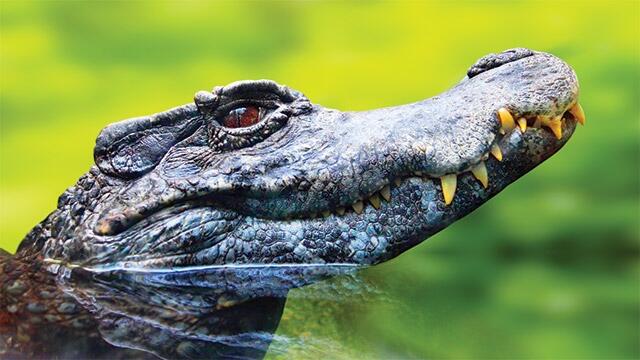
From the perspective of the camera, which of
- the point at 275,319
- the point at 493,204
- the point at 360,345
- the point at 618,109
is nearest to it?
the point at 360,345

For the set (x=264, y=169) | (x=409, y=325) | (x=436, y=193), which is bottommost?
(x=409, y=325)

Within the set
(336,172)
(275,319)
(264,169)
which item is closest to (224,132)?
(264,169)

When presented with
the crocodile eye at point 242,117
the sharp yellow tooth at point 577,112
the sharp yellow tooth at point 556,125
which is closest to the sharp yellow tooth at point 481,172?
the sharp yellow tooth at point 556,125

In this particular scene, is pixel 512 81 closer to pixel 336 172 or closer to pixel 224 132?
pixel 336 172

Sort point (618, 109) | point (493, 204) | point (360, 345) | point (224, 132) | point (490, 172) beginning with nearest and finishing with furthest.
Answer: point (360, 345), point (490, 172), point (224, 132), point (493, 204), point (618, 109)

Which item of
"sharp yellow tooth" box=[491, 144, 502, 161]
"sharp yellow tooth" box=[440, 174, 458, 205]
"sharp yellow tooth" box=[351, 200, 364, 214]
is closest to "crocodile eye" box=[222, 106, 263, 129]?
"sharp yellow tooth" box=[351, 200, 364, 214]

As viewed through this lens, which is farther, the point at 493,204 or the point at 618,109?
the point at 618,109

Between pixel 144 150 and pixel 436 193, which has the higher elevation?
pixel 144 150

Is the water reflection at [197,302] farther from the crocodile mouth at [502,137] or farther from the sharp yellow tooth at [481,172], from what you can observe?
the sharp yellow tooth at [481,172]

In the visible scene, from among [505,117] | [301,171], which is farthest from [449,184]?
[301,171]
